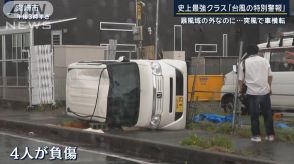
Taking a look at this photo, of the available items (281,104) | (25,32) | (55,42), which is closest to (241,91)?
(281,104)

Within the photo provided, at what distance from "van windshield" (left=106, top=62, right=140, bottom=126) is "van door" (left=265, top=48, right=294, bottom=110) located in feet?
13.5

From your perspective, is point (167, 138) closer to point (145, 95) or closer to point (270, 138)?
point (145, 95)

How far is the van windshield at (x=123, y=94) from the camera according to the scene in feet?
39.3

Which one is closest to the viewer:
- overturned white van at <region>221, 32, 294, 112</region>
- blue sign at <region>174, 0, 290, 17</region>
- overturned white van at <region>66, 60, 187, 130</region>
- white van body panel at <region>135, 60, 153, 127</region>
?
white van body panel at <region>135, 60, 153, 127</region>

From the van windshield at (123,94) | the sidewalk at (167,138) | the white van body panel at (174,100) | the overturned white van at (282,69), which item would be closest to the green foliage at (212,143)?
the sidewalk at (167,138)

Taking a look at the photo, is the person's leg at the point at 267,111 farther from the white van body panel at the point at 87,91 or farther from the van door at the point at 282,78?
the van door at the point at 282,78

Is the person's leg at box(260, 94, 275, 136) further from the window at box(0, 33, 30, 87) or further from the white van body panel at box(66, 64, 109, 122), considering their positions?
the window at box(0, 33, 30, 87)

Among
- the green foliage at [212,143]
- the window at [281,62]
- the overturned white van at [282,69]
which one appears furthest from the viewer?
the window at [281,62]

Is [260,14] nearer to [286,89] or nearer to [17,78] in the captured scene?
[286,89]

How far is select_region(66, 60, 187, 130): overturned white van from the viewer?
1194cm

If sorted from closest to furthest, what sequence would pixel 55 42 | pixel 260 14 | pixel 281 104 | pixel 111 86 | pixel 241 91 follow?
pixel 241 91 < pixel 111 86 < pixel 281 104 < pixel 260 14 < pixel 55 42

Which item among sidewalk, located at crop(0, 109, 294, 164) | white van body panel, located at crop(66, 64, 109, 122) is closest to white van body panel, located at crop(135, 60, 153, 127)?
sidewalk, located at crop(0, 109, 294, 164)

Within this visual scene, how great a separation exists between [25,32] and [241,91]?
9520mm

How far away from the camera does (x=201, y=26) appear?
32156mm
